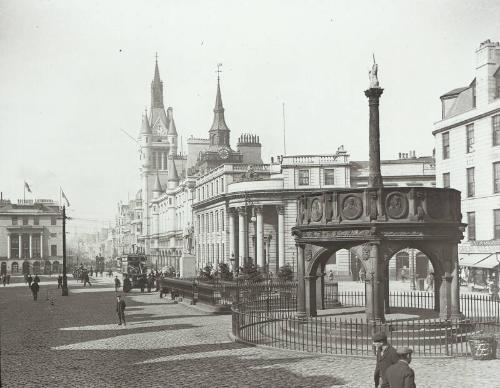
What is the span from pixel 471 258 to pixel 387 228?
23.8 m

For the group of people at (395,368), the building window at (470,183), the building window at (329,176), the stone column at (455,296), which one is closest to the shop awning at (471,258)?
the building window at (470,183)

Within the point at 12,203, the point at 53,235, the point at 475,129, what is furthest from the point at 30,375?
the point at 12,203

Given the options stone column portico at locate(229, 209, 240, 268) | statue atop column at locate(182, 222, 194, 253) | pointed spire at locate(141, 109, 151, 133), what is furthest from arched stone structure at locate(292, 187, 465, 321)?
pointed spire at locate(141, 109, 151, 133)

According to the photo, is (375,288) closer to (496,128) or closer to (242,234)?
(496,128)

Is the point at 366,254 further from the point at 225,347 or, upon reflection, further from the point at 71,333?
the point at 71,333

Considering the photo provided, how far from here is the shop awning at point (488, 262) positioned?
37.0 metres

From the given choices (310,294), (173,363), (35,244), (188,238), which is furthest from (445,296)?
(35,244)

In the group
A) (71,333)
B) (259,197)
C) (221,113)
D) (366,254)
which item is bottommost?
(71,333)

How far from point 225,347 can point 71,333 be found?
6825 millimetres

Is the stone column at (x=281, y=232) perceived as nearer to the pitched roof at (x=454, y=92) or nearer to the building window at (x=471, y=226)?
the pitched roof at (x=454, y=92)

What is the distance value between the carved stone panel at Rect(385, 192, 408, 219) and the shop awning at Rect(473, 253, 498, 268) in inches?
846

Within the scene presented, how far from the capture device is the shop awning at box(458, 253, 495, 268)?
3846 centimetres

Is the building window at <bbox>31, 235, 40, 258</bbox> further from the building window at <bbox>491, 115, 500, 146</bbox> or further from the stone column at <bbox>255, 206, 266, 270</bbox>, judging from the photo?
the building window at <bbox>491, 115, 500, 146</bbox>

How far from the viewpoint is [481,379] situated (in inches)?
522
